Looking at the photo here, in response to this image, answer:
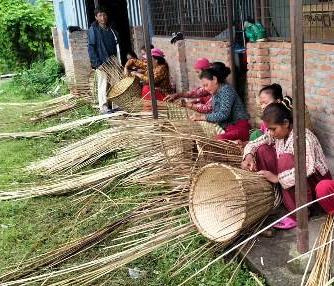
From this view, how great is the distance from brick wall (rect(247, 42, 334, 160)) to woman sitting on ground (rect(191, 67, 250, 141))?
63 centimetres

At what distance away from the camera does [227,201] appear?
11.6 ft

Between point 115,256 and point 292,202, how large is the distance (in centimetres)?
127

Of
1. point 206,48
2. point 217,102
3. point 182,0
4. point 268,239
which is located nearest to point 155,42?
point 182,0

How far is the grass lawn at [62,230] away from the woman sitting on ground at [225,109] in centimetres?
117

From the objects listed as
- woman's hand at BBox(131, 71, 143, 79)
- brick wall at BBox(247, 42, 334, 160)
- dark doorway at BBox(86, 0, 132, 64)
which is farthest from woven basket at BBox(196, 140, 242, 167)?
dark doorway at BBox(86, 0, 132, 64)

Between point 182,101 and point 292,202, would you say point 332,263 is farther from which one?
point 182,101

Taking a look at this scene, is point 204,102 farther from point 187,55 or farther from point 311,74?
point 187,55

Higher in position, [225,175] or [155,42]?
[155,42]

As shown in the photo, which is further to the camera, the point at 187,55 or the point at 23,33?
the point at 23,33

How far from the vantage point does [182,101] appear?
230 inches

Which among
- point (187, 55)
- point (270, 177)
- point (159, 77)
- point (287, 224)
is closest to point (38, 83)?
point (187, 55)

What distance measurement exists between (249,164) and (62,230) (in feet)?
5.61

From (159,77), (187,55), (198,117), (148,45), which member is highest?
(148,45)

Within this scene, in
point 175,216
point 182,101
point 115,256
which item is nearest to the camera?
point 115,256
